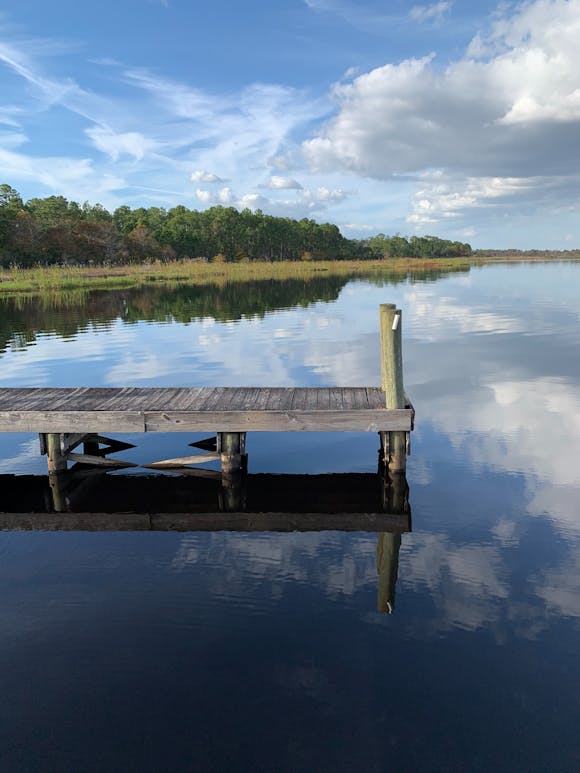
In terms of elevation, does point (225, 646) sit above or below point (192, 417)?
below

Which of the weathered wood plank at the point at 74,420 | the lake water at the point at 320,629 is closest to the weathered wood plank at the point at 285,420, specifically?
the weathered wood plank at the point at 74,420

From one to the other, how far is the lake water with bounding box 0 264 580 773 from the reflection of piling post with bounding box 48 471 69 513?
70 centimetres

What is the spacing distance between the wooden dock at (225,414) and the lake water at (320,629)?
108 centimetres

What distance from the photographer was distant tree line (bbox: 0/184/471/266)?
7144 centimetres

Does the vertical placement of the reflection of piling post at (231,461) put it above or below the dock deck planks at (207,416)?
below

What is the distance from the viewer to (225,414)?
9922 millimetres

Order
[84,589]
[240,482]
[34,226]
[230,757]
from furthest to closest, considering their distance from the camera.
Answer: [34,226]
[240,482]
[84,589]
[230,757]

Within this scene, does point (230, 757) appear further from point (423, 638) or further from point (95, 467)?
point (95, 467)

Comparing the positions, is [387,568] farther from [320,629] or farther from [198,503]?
[198,503]

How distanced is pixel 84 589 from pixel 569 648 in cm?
573

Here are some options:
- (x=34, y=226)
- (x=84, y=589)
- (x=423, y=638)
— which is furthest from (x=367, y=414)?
(x=34, y=226)

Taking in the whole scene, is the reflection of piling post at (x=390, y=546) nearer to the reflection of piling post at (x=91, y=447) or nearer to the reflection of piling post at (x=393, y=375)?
the reflection of piling post at (x=393, y=375)

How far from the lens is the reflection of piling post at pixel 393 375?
1003 cm

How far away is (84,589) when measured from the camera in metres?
7.20
